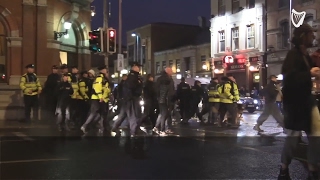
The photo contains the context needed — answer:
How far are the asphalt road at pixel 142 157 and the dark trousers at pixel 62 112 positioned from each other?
5.54 feet

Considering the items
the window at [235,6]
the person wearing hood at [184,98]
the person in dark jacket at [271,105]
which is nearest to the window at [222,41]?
the window at [235,6]

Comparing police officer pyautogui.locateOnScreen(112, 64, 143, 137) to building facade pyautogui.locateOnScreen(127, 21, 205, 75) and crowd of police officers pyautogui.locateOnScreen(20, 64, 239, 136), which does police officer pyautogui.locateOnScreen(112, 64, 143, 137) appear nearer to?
crowd of police officers pyautogui.locateOnScreen(20, 64, 239, 136)

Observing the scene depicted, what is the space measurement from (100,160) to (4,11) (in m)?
11.0

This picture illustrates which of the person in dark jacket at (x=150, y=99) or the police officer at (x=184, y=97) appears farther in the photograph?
the police officer at (x=184, y=97)

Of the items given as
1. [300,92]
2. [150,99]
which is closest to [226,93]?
[150,99]

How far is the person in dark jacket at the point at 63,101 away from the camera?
1347 cm

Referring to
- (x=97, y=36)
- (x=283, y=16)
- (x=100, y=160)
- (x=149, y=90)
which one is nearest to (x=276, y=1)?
(x=283, y=16)

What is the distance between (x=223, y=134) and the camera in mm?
12438

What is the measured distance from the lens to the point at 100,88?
12430 millimetres

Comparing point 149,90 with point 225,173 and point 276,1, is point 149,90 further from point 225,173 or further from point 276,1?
point 276,1

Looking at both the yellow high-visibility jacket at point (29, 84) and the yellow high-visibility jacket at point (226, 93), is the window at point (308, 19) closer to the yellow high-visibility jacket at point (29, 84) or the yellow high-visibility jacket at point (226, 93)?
the yellow high-visibility jacket at point (226, 93)

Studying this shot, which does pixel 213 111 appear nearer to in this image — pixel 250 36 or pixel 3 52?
pixel 3 52

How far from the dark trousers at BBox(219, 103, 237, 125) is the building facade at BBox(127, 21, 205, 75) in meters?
44.4

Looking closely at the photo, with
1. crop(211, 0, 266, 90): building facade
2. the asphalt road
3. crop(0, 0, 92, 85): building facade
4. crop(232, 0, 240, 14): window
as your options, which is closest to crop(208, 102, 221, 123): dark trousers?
the asphalt road
